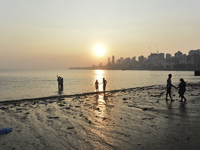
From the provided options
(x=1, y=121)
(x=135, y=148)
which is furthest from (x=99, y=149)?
(x=1, y=121)

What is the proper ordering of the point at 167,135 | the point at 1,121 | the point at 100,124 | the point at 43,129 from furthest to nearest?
the point at 1,121
the point at 100,124
the point at 43,129
the point at 167,135

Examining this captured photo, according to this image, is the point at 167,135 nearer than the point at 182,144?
No

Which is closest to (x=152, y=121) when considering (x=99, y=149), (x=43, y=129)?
(x=99, y=149)

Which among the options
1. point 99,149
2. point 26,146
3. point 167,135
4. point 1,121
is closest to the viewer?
point 99,149

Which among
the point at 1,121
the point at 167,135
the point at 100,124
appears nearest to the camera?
the point at 167,135

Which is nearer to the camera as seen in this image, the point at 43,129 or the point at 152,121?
the point at 43,129

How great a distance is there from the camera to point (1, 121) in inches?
379

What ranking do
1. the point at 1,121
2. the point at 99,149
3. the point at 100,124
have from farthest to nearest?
the point at 1,121 < the point at 100,124 < the point at 99,149

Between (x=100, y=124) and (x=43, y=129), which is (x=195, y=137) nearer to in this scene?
(x=100, y=124)

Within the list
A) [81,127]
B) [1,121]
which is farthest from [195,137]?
[1,121]

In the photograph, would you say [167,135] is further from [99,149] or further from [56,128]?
[56,128]

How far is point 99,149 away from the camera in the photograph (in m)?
5.71

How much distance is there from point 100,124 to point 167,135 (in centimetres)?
331

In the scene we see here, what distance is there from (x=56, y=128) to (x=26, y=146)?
6.69 ft
